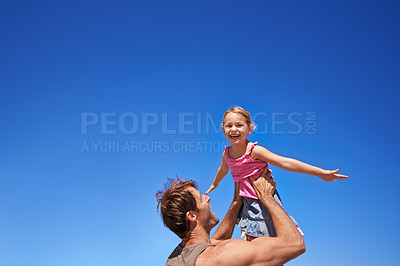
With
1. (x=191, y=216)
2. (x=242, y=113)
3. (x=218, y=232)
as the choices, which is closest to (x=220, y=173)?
(x=218, y=232)

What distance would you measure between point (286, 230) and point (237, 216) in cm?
151

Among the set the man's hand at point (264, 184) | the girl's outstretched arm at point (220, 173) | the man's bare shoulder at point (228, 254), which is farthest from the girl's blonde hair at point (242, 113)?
the man's bare shoulder at point (228, 254)

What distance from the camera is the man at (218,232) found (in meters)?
4.30

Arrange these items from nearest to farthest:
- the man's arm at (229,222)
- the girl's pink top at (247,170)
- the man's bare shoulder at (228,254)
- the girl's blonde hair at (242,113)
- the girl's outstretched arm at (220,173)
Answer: the man's bare shoulder at (228,254)
the girl's pink top at (247,170)
the man's arm at (229,222)
the girl's blonde hair at (242,113)
the girl's outstretched arm at (220,173)

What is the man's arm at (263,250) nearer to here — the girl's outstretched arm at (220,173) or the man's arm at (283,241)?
the man's arm at (283,241)

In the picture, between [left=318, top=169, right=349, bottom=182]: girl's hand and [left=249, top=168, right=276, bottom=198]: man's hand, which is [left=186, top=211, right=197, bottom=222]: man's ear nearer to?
[left=249, top=168, right=276, bottom=198]: man's hand

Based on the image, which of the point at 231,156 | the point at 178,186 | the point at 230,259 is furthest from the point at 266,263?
the point at 231,156

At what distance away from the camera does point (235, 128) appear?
19.4ft

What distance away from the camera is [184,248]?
480 centimetres

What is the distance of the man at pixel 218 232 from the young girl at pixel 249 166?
179 millimetres

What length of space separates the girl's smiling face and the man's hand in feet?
2.23

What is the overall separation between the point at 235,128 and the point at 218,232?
5.81 ft

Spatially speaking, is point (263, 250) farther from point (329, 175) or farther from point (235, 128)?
point (235, 128)

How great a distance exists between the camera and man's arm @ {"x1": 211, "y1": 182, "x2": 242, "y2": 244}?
231 inches
